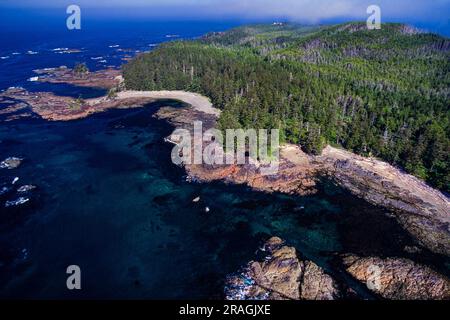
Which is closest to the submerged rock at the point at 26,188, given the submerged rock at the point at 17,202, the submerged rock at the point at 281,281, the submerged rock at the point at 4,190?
the submerged rock at the point at 4,190

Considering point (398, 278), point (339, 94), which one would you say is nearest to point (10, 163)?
point (398, 278)

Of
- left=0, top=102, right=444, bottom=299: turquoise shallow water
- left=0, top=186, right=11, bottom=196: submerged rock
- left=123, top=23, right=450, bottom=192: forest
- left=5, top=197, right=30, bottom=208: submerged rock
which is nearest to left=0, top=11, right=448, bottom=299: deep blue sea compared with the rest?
left=0, top=102, right=444, bottom=299: turquoise shallow water

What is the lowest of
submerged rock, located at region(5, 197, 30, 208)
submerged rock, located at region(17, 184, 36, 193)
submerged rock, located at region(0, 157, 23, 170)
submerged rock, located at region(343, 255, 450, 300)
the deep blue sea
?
submerged rock, located at region(343, 255, 450, 300)

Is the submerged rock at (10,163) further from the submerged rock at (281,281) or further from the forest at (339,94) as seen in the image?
the submerged rock at (281,281)

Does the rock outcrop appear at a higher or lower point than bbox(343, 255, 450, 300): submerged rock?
higher

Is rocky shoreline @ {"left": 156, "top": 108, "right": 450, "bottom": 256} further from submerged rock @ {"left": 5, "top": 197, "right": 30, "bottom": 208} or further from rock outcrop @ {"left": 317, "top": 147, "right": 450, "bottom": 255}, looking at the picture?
submerged rock @ {"left": 5, "top": 197, "right": 30, "bottom": 208}

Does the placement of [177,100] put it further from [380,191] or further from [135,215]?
[380,191]

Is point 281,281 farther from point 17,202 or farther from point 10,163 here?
point 10,163
